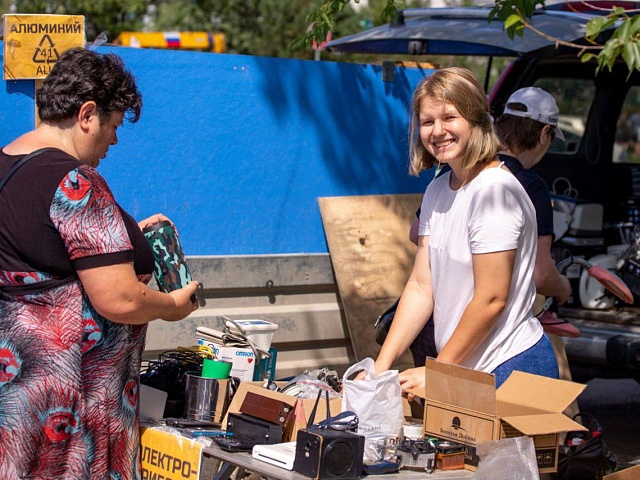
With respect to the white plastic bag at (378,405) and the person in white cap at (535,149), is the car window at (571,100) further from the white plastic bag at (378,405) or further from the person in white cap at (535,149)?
the white plastic bag at (378,405)

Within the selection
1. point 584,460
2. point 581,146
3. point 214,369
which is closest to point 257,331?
point 214,369

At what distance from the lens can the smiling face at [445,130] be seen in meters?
3.32

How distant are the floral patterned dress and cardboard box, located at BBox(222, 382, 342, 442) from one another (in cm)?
63

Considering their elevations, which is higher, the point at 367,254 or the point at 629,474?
the point at 367,254

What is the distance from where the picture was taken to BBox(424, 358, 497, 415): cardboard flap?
3123 millimetres

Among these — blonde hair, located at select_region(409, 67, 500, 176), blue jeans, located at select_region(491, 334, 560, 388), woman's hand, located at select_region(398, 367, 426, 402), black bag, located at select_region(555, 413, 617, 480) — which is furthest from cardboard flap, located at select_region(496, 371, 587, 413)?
black bag, located at select_region(555, 413, 617, 480)

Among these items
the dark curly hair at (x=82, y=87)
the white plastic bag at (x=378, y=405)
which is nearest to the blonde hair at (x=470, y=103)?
the white plastic bag at (x=378, y=405)

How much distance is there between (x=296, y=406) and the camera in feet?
11.4

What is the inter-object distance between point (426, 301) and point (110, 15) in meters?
11.8

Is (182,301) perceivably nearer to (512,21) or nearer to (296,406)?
(296,406)

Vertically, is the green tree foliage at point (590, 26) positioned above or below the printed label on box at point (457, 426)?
above

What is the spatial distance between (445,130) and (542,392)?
94cm

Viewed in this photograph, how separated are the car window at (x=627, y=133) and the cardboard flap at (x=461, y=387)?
4427 millimetres

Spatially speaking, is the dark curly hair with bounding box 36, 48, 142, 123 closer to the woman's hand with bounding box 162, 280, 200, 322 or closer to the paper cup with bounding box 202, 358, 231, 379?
the woman's hand with bounding box 162, 280, 200, 322
